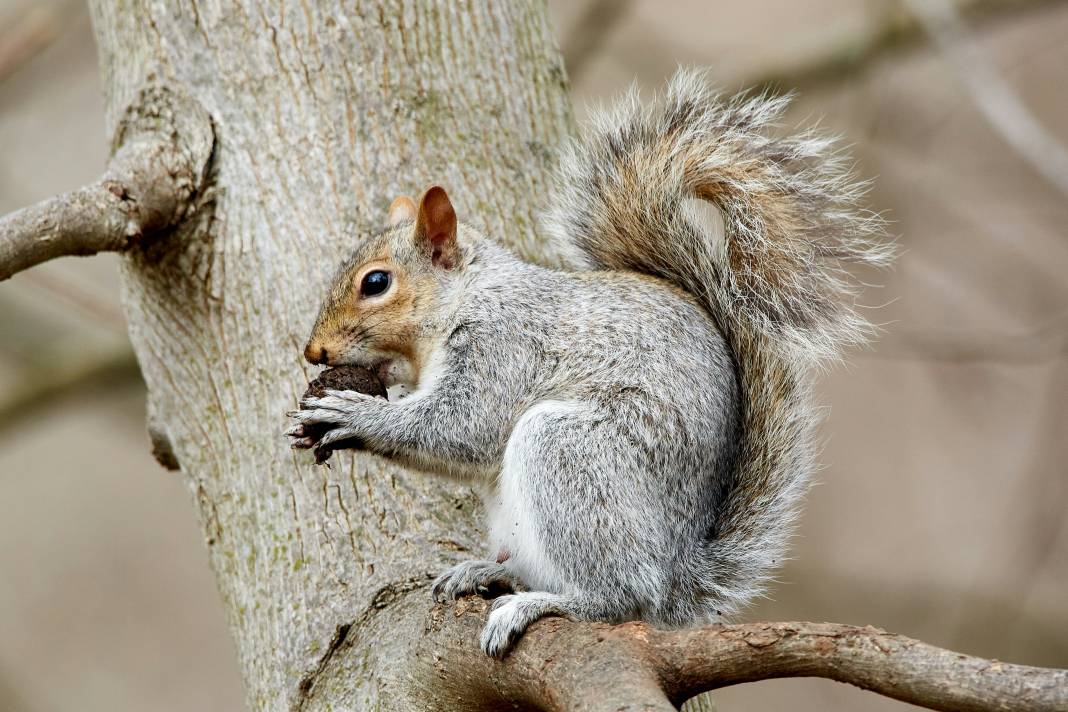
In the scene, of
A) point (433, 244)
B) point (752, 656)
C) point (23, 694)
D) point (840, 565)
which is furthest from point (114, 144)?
point (840, 565)

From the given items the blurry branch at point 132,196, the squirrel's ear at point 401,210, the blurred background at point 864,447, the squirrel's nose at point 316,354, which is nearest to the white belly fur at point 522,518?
the squirrel's nose at point 316,354

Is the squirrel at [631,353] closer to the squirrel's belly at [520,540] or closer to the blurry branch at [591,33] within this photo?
the squirrel's belly at [520,540]

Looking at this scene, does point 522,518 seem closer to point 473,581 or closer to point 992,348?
point 473,581

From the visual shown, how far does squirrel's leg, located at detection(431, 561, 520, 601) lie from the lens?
1.80 metres

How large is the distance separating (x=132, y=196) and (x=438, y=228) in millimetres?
507

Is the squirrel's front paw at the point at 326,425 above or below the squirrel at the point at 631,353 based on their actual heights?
below

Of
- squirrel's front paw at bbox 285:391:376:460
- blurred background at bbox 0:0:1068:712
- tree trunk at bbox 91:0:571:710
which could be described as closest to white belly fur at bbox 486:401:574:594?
tree trunk at bbox 91:0:571:710

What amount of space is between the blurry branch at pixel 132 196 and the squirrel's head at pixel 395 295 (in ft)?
1.06

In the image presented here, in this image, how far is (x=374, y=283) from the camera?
2.10 m

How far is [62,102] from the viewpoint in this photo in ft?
14.4

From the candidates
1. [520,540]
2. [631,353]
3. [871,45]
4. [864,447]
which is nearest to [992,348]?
[871,45]

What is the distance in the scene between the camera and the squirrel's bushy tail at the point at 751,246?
1.99 meters

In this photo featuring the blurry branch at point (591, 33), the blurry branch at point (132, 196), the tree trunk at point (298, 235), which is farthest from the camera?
the blurry branch at point (591, 33)

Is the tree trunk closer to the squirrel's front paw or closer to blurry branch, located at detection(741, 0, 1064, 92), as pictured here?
the squirrel's front paw
